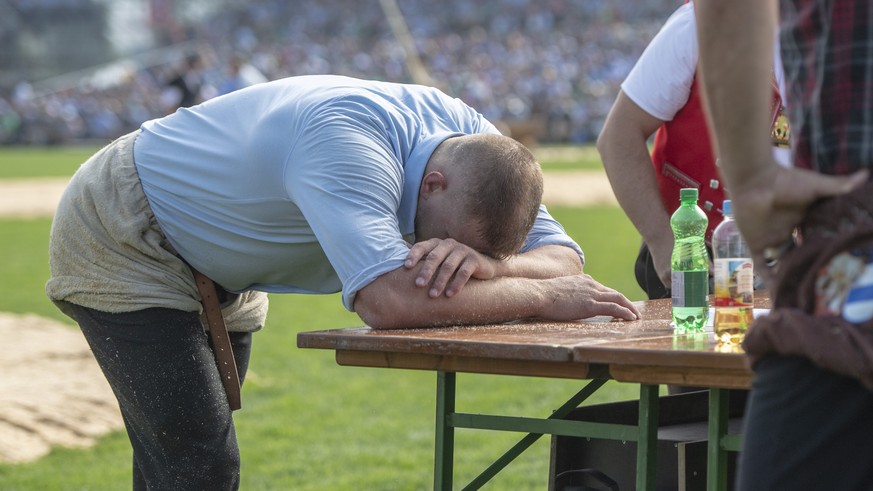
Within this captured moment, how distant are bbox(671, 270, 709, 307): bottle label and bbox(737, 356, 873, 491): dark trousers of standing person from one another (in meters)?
1.15

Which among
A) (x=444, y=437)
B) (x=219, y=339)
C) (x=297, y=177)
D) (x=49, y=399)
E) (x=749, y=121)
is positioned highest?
(x=749, y=121)

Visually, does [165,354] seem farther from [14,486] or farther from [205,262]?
[14,486]

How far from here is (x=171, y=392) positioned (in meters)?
3.00

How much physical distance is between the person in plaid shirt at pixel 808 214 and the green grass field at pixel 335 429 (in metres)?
3.70

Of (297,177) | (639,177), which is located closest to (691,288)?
(297,177)

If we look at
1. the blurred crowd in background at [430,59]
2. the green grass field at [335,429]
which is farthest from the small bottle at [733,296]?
the blurred crowd in background at [430,59]

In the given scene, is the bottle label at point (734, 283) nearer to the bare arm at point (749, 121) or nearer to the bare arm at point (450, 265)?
the bare arm at point (450, 265)

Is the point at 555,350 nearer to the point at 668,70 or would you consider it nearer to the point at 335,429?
the point at 668,70

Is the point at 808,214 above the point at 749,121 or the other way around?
the other way around

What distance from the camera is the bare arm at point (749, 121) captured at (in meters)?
1.59

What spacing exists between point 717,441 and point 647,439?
140mm

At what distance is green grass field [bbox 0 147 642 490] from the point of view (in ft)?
18.1

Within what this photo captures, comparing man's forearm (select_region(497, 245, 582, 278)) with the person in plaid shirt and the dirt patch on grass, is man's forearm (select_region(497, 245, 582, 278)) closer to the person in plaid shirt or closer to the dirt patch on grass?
the person in plaid shirt

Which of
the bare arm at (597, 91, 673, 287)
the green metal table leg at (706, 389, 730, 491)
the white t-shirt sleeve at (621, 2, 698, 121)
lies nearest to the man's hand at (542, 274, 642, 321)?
the green metal table leg at (706, 389, 730, 491)
